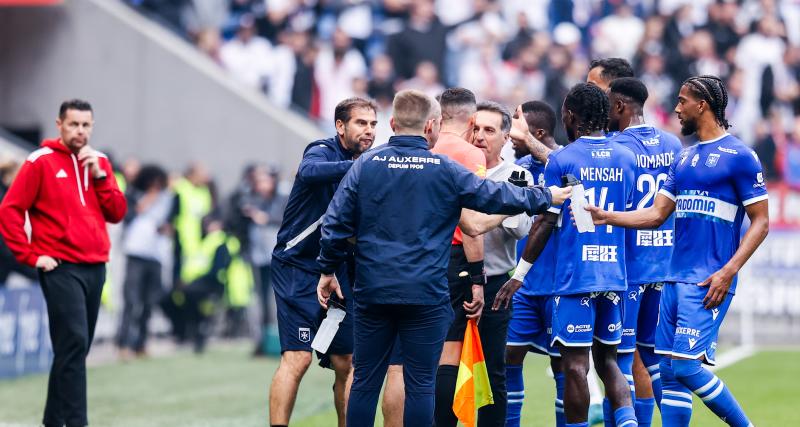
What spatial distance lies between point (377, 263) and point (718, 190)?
2.15 m

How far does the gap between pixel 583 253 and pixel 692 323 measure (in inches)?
31.4

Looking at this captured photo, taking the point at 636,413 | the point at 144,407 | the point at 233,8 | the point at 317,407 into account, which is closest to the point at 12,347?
the point at 144,407

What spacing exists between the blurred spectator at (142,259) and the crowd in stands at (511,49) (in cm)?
401

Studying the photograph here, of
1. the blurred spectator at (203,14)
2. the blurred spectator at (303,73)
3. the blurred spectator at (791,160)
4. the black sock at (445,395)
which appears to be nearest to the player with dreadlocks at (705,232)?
the black sock at (445,395)

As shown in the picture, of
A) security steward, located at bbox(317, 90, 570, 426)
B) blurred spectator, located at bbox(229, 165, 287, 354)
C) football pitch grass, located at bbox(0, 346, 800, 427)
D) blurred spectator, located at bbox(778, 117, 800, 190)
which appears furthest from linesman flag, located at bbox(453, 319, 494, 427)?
blurred spectator, located at bbox(778, 117, 800, 190)

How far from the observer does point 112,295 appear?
17969 millimetres

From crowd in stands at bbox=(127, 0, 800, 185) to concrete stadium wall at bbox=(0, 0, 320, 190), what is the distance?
71 centimetres

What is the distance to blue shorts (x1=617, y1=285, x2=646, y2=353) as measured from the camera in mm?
9258

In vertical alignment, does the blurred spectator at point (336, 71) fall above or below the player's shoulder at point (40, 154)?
above

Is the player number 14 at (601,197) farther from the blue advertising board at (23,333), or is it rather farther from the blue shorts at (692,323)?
the blue advertising board at (23,333)

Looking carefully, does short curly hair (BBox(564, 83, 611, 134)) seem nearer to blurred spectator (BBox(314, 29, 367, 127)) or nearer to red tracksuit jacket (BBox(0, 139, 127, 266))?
red tracksuit jacket (BBox(0, 139, 127, 266))

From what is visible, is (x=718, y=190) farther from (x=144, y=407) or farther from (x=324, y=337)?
(x=144, y=407)

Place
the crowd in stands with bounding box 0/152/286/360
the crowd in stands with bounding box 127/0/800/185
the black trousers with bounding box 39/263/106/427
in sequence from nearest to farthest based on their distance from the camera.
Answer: the black trousers with bounding box 39/263/106/427
the crowd in stands with bounding box 0/152/286/360
the crowd in stands with bounding box 127/0/800/185

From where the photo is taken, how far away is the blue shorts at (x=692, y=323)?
836 cm
